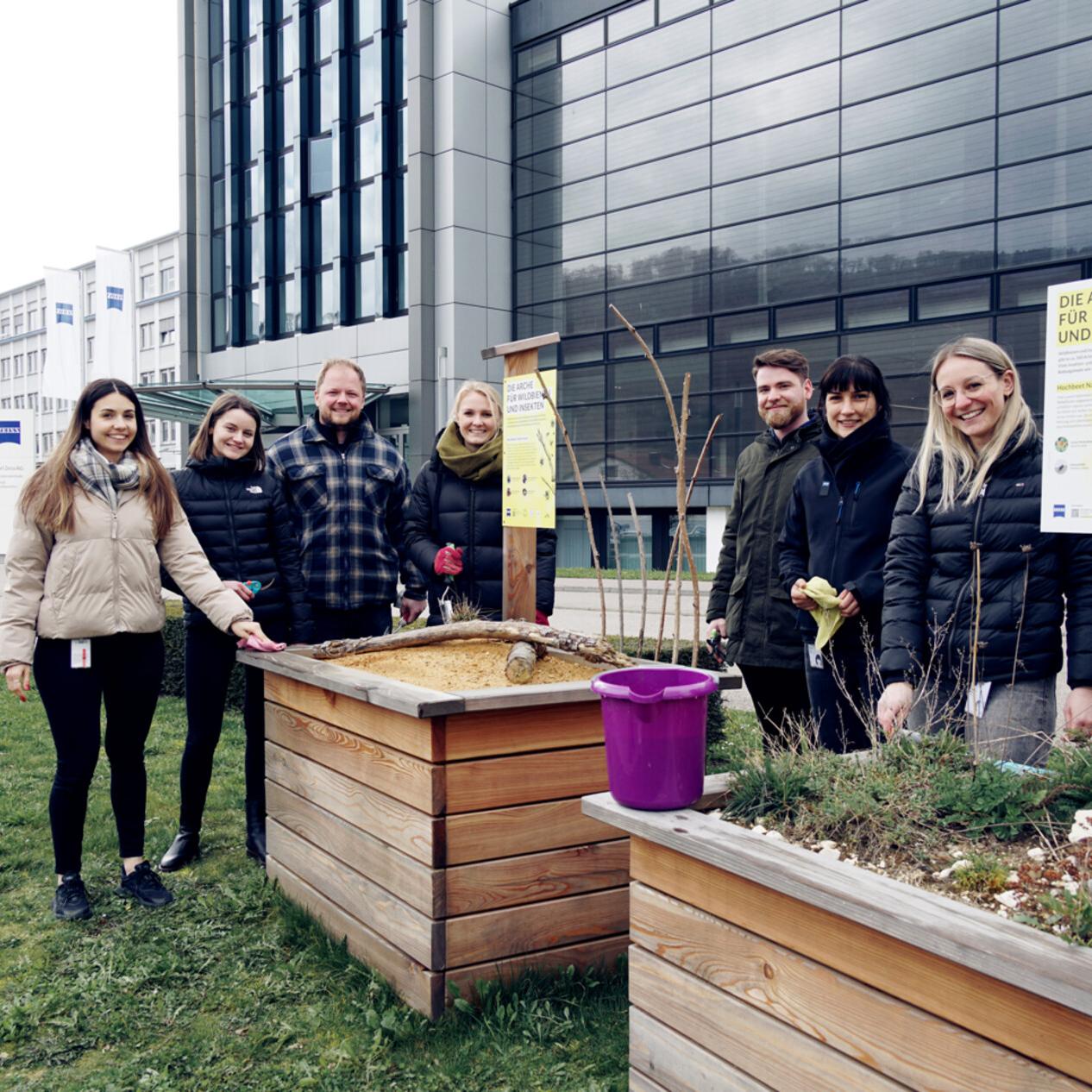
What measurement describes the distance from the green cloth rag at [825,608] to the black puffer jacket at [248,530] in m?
2.12

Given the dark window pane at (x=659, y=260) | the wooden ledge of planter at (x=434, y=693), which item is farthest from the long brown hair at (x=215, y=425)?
the dark window pane at (x=659, y=260)

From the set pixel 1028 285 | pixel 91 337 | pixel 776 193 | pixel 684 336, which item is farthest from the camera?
pixel 91 337

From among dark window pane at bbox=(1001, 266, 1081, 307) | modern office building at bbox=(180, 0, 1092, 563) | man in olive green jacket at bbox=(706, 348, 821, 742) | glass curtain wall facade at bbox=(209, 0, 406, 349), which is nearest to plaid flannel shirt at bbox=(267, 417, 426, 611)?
man in olive green jacket at bbox=(706, 348, 821, 742)

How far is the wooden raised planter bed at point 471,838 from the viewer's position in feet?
9.71

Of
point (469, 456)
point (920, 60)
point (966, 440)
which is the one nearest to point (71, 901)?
point (469, 456)

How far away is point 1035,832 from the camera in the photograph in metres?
2.11

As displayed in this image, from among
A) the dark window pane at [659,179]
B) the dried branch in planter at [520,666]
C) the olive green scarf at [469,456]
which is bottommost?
the dried branch in planter at [520,666]

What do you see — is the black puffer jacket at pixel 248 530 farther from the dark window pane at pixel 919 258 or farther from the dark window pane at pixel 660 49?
the dark window pane at pixel 660 49

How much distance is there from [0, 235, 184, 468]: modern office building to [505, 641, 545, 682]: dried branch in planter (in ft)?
128

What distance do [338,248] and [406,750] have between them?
2456 centimetres

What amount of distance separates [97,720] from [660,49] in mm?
21880

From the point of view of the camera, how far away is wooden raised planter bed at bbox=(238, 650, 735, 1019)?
9.71 ft

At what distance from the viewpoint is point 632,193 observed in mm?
22969

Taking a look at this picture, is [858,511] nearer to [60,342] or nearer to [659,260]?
[659,260]
